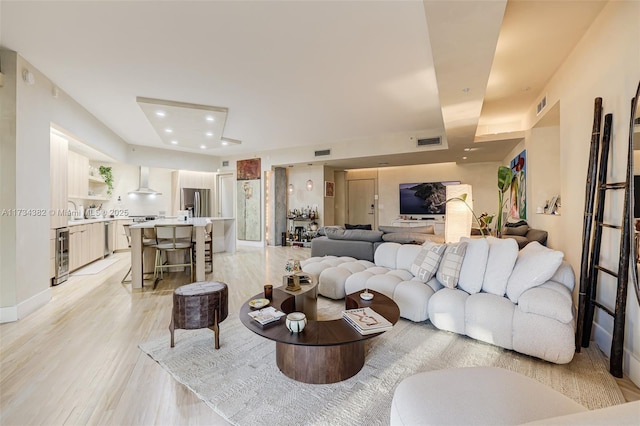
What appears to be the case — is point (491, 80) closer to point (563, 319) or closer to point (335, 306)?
point (563, 319)

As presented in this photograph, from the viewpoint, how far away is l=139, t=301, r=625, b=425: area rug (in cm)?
166

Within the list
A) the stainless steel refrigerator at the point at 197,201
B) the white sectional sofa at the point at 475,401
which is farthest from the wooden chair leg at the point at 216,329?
the stainless steel refrigerator at the point at 197,201

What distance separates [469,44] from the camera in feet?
7.23

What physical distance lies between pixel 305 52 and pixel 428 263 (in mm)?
2741

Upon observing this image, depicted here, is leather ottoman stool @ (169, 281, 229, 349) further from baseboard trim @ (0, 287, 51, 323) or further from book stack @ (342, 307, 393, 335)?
baseboard trim @ (0, 287, 51, 323)

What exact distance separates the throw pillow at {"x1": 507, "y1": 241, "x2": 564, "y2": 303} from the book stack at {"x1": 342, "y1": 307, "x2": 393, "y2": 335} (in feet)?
4.29

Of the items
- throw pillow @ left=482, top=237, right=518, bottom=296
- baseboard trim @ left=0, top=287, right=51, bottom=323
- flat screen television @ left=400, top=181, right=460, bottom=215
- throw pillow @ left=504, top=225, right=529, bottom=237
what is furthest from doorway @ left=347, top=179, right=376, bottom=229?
baseboard trim @ left=0, top=287, right=51, bottom=323

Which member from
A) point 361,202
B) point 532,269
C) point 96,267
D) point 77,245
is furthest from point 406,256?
point 361,202

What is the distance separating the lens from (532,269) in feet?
7.69

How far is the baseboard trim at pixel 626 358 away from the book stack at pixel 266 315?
8.34ft

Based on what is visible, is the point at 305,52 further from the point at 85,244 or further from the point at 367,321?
the point at 85,244

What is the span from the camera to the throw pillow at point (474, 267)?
8.75 feet

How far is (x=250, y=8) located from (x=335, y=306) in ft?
10.6

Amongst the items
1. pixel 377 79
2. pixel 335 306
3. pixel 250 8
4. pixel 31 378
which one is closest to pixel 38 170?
pixel 31 378
